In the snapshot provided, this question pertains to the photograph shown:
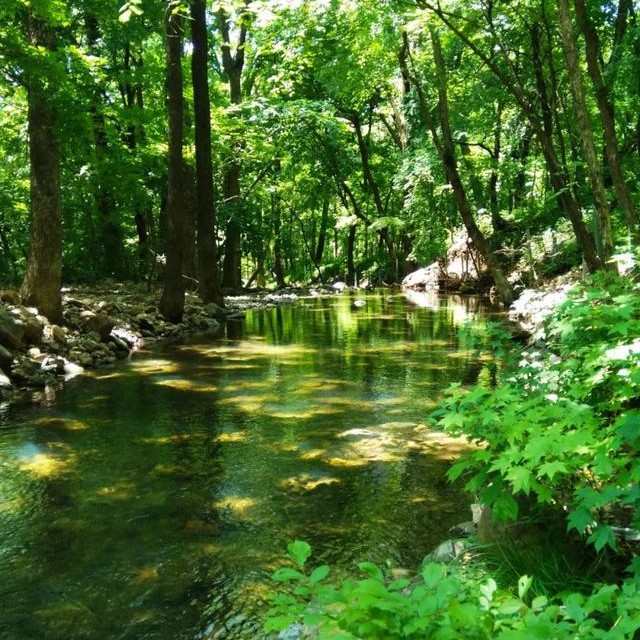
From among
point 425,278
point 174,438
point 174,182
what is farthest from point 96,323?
point 425,278

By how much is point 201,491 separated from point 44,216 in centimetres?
720

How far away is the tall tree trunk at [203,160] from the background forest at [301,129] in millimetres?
51

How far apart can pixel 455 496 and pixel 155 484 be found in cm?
223

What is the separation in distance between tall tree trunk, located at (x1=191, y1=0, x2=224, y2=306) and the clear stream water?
7875 mm

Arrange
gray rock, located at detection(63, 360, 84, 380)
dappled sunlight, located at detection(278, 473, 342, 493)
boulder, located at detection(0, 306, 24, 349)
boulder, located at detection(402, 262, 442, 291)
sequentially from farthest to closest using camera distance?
boulder, located at detection(402, 262, 442, 291), gray rock, located at detection(63, 360, 84, 380), boulder, located at detection(0, 306, 24, 349), dappled sunlight, located at detection(278, 473, 342, 493)

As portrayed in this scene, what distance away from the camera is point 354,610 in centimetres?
172

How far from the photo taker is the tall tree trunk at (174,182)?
1326cm

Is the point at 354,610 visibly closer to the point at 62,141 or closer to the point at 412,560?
the point at 412,560

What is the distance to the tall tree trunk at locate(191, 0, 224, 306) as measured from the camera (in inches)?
607

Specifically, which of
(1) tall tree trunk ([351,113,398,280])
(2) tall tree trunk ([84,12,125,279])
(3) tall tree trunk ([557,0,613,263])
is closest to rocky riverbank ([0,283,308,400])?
(2) tall tree trunk ([84,12,125,279])

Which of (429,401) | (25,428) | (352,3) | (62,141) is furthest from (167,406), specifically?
(352,3)

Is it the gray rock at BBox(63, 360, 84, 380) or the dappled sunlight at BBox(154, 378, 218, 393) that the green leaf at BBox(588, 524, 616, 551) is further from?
the gray rock at BBox(63, 360, 84, 380)

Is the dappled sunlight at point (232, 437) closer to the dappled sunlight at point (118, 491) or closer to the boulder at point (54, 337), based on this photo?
the dappled sunlight at point (118, 491)

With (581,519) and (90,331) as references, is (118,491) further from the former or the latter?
(90,331)
